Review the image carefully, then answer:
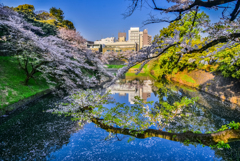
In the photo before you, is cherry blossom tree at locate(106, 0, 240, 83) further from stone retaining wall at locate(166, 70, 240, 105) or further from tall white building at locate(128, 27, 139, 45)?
tall white building at locate(128, 27, 139, 45)

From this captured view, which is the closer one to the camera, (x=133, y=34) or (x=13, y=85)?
(x=13, y=85)

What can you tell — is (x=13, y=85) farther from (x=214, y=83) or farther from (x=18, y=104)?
(x=214, y=83)

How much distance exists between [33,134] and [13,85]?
5560mm

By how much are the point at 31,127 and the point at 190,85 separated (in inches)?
694

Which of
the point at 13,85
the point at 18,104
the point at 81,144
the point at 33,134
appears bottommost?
the point at 81,144

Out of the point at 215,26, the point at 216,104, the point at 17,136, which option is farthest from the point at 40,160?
the point at 216,104

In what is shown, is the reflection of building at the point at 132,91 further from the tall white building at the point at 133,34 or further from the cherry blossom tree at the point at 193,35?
the tall white building at the point at 133,34

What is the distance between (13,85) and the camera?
31.9 feet

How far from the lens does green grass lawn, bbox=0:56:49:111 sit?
830 cm

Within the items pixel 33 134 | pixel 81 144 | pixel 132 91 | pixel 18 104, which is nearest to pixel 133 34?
pixel 132 91

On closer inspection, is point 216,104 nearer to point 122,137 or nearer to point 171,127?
point 171,127

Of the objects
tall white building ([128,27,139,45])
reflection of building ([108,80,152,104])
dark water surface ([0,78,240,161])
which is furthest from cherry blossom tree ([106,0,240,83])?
tall white building ([128,27,139,45])

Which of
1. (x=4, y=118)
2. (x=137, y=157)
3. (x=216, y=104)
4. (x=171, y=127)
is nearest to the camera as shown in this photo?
(x=137, y=157)

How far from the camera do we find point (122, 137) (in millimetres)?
5938
